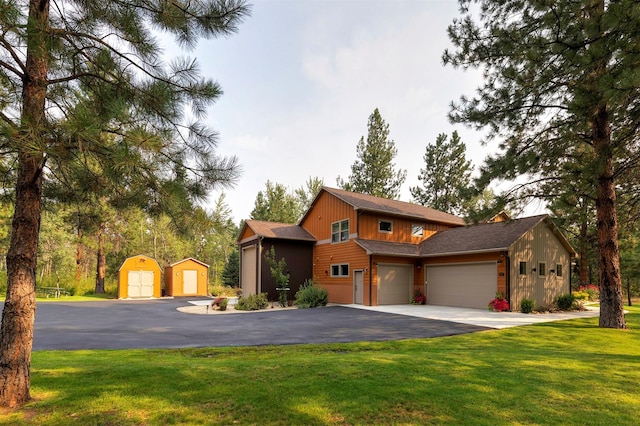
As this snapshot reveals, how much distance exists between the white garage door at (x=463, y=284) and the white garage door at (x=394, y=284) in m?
1.07

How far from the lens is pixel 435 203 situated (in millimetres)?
38812

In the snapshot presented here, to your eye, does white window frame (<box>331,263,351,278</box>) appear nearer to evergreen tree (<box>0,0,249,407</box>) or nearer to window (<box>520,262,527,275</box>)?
window (<box>520,262,527,275</box>)

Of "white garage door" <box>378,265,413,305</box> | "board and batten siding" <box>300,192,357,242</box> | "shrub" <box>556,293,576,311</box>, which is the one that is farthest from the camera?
"board and batten siding" <box>300,192,357,242</box>

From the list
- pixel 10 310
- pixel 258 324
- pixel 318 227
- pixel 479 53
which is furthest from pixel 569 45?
pixel 318 227

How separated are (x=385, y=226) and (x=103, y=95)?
1752 centimetres

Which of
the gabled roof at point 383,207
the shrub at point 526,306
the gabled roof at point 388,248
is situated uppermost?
the gabled roof at point 383,207

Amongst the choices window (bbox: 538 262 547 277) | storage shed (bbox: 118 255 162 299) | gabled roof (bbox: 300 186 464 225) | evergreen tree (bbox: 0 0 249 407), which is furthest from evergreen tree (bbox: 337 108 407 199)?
evergreen tree (bbox: 0 0 249 407)

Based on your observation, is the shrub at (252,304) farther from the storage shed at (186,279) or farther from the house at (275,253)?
the storage shed at (186,279)

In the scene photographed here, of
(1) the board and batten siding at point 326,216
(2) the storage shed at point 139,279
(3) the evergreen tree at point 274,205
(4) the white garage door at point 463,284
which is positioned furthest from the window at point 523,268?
(3) the evergreen tree at point 274,205

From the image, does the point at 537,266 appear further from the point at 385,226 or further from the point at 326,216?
the point at 326,216

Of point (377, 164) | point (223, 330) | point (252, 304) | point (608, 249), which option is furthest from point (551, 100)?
point (377, 164)

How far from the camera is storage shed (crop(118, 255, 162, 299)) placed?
26219mm

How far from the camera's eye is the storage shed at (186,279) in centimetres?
2862

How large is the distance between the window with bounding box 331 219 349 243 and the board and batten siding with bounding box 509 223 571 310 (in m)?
8.24
